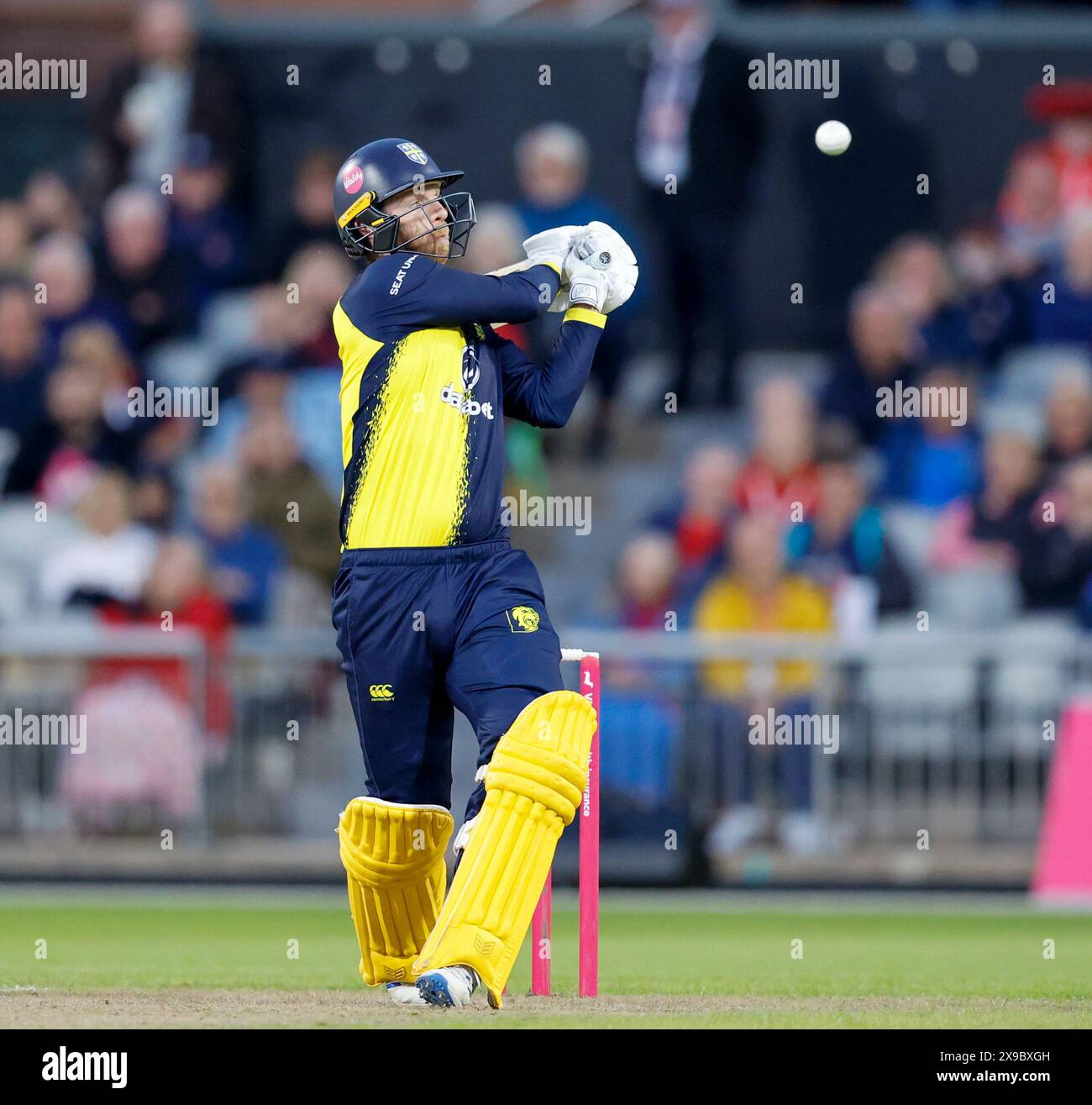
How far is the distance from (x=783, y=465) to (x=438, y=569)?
8.01 meters

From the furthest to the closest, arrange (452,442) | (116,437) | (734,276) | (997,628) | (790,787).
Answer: (734,276)
(116,437)
(997,628)
(790,787)
(452,442)

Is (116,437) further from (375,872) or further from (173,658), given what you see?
(375,872)

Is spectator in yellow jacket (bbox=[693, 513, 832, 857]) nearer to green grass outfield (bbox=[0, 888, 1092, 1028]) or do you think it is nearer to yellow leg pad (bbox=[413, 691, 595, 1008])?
green grass outfield (bbox=[0, 888, 1092, 1028])

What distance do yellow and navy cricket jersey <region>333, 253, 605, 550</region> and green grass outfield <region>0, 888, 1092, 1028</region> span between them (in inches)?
62.4

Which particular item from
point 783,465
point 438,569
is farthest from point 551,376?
point 783,465

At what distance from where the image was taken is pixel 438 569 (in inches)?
302

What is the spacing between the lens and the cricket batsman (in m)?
7.38

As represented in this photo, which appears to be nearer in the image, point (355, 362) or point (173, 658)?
point (355, 362)

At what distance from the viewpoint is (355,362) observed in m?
7.86

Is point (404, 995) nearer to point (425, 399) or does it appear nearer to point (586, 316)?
point (425, 399)

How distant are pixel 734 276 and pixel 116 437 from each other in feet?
15.3

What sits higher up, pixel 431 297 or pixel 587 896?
pixel 431 297

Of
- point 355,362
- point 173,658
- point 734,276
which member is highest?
point 734,276

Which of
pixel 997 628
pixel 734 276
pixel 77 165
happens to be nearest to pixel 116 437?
pixel 77 165
